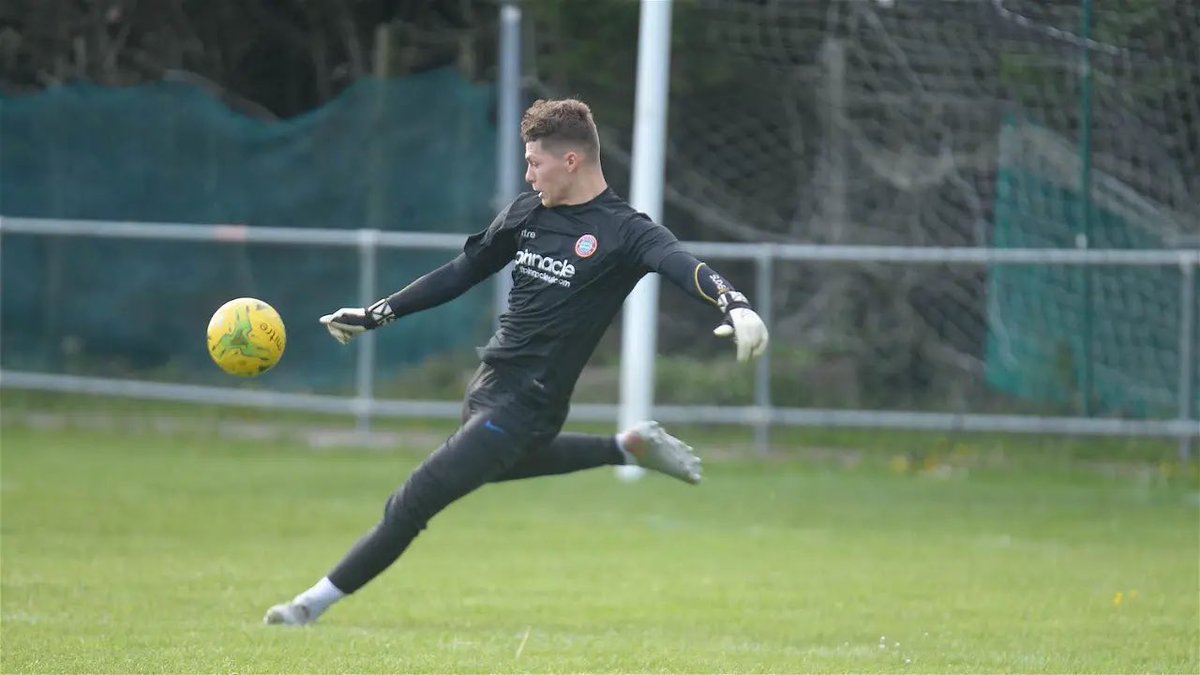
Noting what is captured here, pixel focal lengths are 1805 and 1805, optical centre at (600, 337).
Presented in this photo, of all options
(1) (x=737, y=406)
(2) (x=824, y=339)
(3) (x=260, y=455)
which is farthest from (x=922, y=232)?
(3) (x=260, y=455)

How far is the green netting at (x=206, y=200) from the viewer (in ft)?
57.4

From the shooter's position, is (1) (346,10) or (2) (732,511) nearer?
(2) (732,511)

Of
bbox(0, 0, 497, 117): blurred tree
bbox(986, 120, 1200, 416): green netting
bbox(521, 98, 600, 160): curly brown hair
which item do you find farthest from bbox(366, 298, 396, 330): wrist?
bbox(0, 0, 497, 117): blurred tree

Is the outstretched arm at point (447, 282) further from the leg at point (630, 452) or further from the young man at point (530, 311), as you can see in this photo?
the leg at point (630, 452)

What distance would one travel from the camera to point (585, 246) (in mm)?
7781

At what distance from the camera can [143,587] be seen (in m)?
9.21

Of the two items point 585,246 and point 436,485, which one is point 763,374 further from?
point 436,485

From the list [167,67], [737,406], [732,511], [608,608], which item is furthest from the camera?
[167,67]

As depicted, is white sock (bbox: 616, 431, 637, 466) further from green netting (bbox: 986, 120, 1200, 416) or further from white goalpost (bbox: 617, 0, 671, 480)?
green netting (bbox: 986, 120, 1200, 416)

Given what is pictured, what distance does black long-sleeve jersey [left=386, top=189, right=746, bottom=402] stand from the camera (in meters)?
7.76

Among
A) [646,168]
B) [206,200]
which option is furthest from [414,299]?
[206,200]

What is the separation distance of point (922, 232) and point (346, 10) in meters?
6.85

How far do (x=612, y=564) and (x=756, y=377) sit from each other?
6.38 m

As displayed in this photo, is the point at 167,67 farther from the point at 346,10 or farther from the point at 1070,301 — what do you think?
the point at 1070,301
